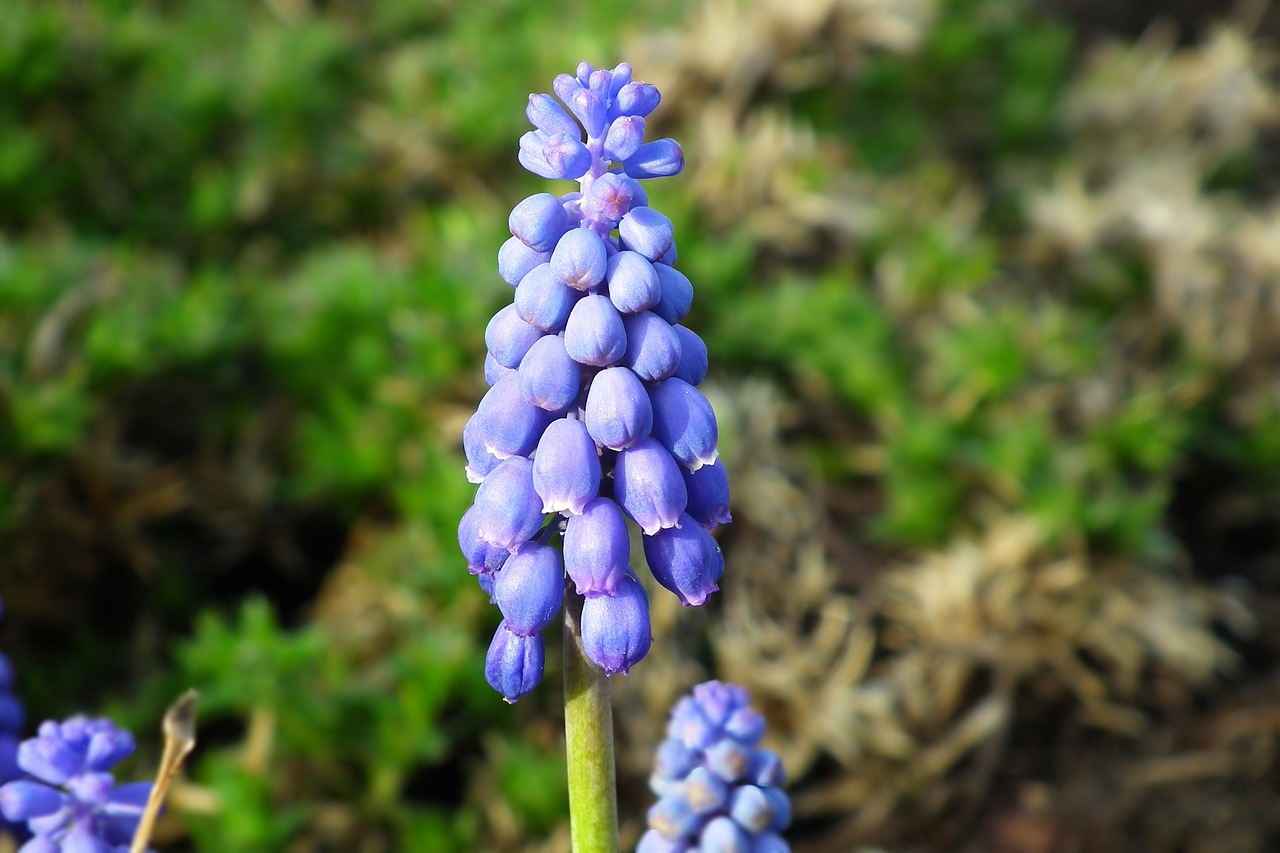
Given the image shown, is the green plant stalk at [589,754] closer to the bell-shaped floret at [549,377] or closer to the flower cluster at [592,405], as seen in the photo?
the flower cluster at [592,405]

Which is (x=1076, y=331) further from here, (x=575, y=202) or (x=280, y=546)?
(x=575, y=202)

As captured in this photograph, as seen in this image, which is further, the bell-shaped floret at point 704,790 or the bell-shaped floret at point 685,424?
the bell-shaped floret at point 704,790

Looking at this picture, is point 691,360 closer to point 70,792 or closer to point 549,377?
point 549,377

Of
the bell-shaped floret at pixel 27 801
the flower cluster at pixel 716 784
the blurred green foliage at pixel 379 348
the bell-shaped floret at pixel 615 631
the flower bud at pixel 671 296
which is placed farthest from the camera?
the blurred green foliage at pixel 379 348

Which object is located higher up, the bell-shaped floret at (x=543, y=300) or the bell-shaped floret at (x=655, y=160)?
the bell-shaped floret at (x=655, y=160)

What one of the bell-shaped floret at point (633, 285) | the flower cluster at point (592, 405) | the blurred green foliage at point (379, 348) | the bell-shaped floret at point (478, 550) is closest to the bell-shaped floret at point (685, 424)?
the flower cluster at point (592, 405)

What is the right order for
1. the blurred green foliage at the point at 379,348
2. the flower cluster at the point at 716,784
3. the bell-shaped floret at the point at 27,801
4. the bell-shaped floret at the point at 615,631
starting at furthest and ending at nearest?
the blurred green foliage at the point at 379,348
the flower cluster at the point at 716,784
the bell-shaped floret at the point at 27,801
the bell-shaped floret at the point at 615,631

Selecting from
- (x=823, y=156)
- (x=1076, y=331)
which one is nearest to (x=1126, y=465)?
(x=1076, y=331)
